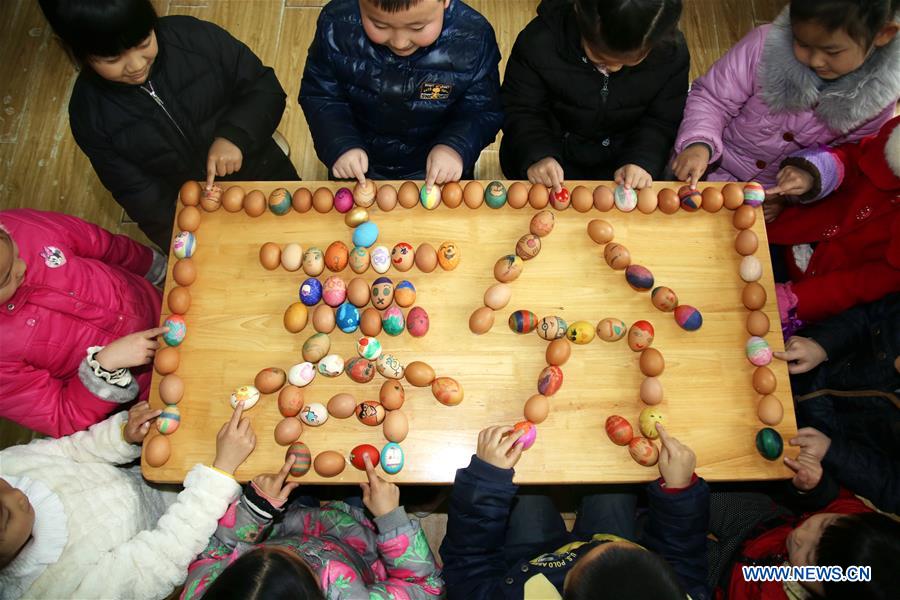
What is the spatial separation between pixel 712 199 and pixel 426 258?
708 mm

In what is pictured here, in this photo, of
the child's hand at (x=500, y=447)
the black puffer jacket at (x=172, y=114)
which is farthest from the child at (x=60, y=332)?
A: the child's hand at (x=500, y=447)

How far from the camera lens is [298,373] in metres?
1.29

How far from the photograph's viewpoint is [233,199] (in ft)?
4.73

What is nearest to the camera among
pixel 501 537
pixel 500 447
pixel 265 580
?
pixel 265 580

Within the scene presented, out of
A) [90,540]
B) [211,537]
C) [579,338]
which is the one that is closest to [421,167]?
[579,338]

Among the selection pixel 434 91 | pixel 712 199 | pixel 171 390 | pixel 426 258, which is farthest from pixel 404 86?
pixel 171 390

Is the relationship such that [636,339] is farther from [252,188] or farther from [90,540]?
[90,540]

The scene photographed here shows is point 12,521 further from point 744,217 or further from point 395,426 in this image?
point 744,217

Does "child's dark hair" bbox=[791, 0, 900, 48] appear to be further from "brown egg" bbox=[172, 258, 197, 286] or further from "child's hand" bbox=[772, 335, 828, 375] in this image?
"brown egg" bbox=[172, 258, 197, 286]

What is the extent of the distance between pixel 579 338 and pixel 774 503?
803 millimetres

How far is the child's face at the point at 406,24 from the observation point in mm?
1243

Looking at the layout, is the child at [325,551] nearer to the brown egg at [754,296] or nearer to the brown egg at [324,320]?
the brown egg at [324,320]

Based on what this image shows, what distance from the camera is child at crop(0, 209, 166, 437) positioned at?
4.37 ft

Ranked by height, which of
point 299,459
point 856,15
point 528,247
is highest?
point 856,15
